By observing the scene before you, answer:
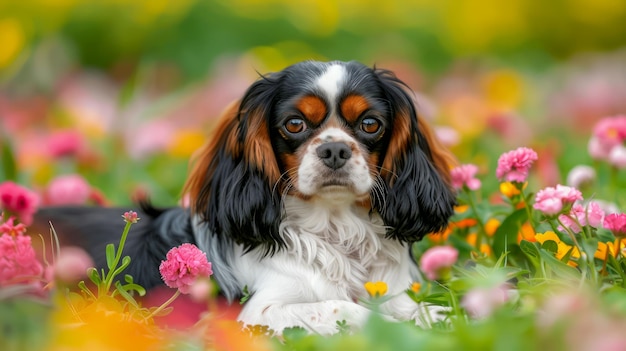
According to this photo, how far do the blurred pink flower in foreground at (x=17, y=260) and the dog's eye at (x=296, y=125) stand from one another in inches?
42.7

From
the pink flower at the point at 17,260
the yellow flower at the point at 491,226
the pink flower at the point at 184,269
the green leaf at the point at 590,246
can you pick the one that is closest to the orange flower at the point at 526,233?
the yellow flower at the point at 491,226

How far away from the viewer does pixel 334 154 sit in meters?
3.53

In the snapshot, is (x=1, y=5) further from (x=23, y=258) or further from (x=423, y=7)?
(x=23, y=258)

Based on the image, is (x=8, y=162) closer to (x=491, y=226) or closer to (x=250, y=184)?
(x=250, y=184)

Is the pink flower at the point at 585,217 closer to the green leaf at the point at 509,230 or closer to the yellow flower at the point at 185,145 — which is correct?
the green leaf at the point at 509,230

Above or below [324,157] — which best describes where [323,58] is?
below

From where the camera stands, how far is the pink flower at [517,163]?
12.4 ft

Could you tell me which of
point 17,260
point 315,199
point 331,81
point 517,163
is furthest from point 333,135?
point 17,260

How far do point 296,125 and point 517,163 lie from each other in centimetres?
91

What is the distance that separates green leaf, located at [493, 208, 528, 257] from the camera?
410 centimetres

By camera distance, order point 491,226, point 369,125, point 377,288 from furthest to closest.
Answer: point 491,226 → point 369,125 → point 377,288

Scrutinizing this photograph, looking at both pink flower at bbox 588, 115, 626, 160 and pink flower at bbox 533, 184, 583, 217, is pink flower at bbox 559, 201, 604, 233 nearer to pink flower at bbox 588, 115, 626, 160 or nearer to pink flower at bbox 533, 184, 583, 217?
pink flower at bbox 533, 184, 583, 217

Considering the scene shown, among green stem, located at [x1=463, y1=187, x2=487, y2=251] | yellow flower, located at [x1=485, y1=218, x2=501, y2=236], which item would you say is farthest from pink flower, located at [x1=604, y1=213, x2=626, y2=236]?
yellow flower, located at [x1=485, y1=218, x2=501, y2=236]

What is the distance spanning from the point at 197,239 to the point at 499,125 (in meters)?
3.04
